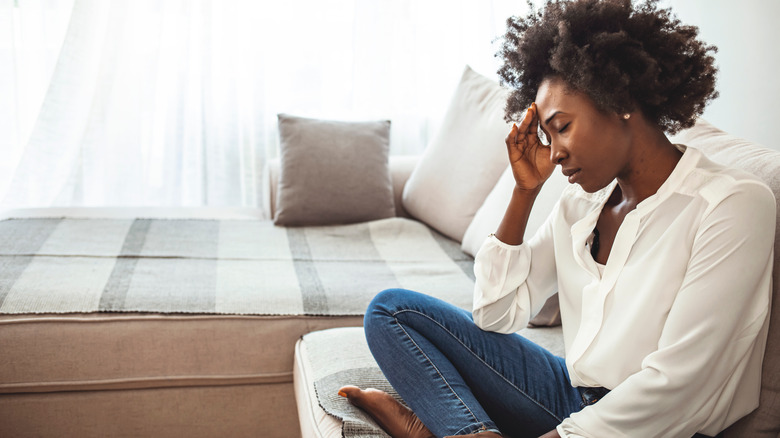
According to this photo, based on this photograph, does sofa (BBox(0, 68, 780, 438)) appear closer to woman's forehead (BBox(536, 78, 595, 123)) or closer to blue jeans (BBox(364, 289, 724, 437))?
blue jeans (BBox(364, 289, 724, 437))

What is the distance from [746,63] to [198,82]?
2050 mm

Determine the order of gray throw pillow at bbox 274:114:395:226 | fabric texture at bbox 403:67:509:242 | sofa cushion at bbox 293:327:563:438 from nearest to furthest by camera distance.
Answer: sofa cushion at bbox 293:327:563:438
fabric texture at bbox 403:67:509:242
gray throw pillow at bbox 274:114:395:226

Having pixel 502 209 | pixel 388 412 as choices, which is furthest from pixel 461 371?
pixel 502 209

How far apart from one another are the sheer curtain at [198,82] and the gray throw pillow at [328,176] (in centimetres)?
54

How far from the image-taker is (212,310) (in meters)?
1.70

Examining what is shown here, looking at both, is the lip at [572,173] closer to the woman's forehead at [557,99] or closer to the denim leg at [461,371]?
the woman's forehead at [557,99]

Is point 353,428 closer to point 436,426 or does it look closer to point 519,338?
point 436,426

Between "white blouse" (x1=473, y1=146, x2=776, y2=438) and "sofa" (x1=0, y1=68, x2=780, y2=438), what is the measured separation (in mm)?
224

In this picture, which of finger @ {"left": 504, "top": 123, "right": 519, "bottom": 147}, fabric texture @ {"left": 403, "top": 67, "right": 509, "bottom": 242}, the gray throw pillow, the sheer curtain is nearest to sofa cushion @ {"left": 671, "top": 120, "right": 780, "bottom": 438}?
finger @ {"left": 504, "top": 123, "right": 519, "bottom": 147}

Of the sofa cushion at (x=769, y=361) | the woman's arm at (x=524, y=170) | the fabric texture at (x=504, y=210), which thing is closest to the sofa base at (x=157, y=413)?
the fabric texture at (x=504, y=210)

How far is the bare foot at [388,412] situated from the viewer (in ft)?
4.11

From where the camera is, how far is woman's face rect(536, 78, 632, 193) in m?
1.05

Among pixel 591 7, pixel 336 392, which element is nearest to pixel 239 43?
pixel 336 392

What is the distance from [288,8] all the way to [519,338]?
2.09 m
